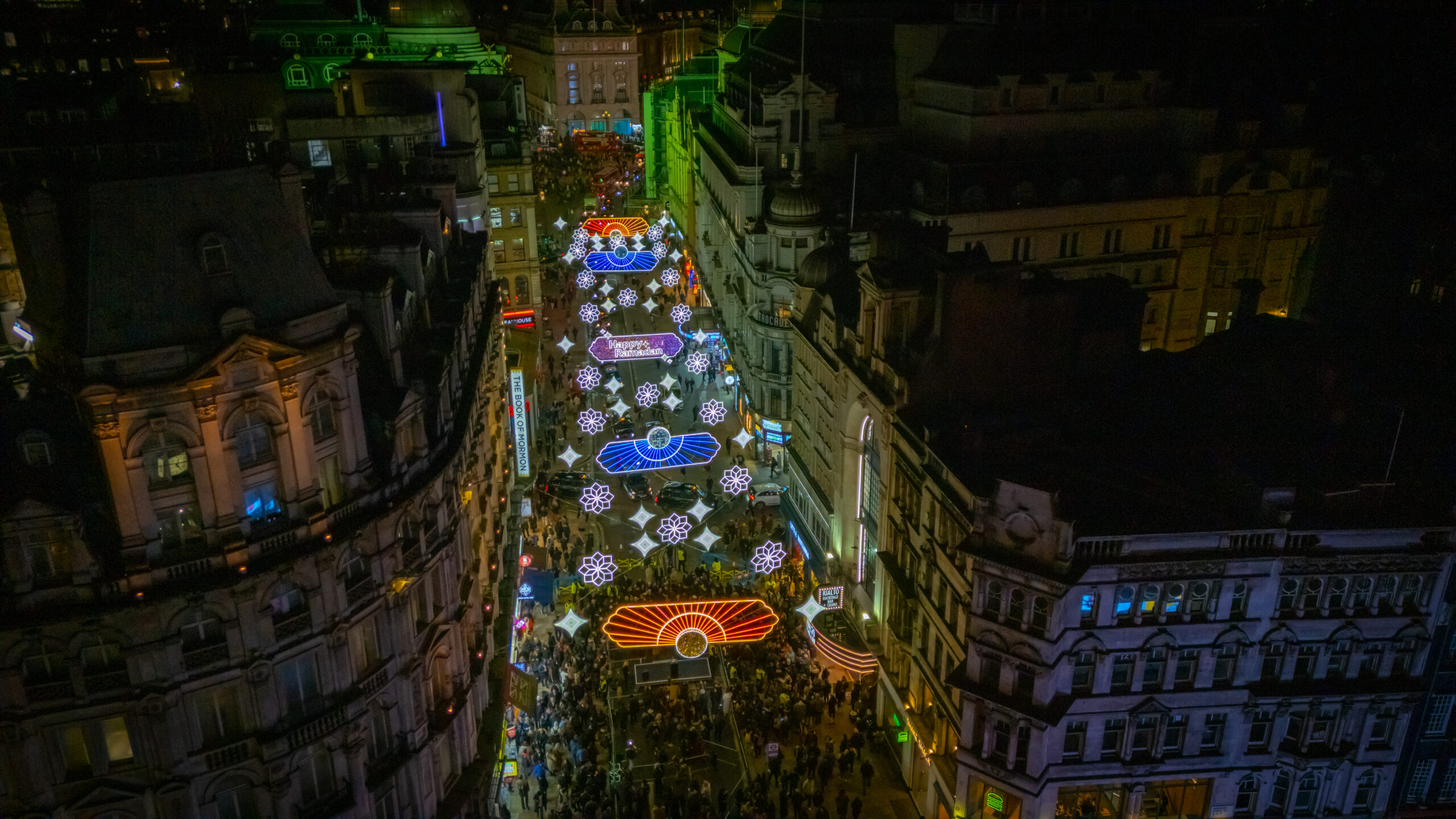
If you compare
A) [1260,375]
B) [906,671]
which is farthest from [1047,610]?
[1260,375]

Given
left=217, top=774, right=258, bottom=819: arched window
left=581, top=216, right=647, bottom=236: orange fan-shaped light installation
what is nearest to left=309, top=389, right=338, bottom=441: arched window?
left=217, top=774, right=258, bottom=819: arched window

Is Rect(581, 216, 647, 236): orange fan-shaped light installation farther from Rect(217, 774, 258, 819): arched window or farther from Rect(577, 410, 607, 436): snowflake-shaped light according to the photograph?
Rect(217, 774, 258, 819): arched window

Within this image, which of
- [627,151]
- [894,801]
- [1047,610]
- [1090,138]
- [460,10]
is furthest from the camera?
[627,151]

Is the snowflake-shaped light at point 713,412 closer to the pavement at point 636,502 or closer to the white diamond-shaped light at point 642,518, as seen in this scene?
the pavement at point 636,502

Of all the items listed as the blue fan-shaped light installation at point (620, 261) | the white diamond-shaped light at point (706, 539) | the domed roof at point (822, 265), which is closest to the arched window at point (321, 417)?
the white diamond-shaped light at point (706, 539)

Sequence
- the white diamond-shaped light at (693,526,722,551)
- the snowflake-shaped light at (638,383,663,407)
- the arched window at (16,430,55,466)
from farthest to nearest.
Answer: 1. the snowflake-shaped light at (638,383,663,407)
2. the white diamond-shaped light at (693,526,722,551)
3. the arched window at (16,430,55,466)

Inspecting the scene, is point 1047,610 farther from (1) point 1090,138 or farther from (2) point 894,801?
(1) point 1090,138

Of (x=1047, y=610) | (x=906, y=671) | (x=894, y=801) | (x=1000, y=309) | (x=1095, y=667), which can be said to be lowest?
(x=894, y=801)
